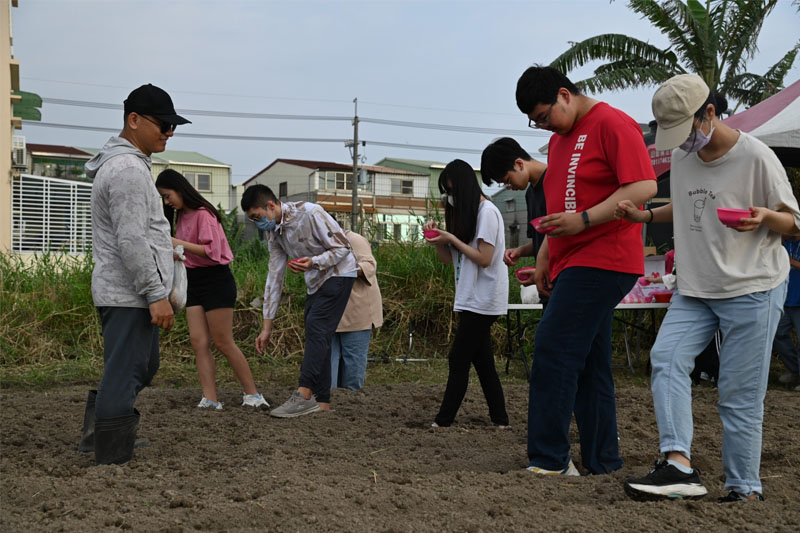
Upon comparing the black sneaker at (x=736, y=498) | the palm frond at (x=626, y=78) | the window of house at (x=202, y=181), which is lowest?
the black sneaker at (x=736, y=498)

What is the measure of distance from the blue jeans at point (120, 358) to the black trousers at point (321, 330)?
143 centimetres

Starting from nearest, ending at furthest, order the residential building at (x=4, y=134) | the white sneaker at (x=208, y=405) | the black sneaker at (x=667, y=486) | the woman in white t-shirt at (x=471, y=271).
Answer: the black sneaker at (x=667, y=486), the woman in white t-shirt at (x=471, y=271), the white sneaker at (x=208, y=405), the residential building at (x=4, y=134)

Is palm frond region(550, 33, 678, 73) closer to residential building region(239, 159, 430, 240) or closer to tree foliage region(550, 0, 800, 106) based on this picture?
tree foliage region(550, 0, 800, 106)

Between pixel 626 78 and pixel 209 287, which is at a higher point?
pixel 626 78

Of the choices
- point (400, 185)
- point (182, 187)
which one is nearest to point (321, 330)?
point (182, 187)

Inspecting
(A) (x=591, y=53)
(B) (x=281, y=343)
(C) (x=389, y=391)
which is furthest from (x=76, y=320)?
(A) (x=591, y=53)

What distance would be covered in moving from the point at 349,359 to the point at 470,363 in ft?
6.44

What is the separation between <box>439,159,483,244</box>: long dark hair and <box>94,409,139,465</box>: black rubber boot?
6.90ft

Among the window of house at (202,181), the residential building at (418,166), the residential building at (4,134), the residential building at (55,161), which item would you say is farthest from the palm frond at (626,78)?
the window of house at (202,181)

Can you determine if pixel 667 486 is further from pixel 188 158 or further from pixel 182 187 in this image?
pixel 188 158

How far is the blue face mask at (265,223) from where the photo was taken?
4789mm

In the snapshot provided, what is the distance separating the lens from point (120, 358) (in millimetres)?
3365

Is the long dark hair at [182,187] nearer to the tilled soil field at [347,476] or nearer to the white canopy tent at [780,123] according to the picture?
the tilled soil field at [347,476]

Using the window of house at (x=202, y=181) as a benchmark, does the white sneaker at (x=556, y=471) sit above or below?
below
